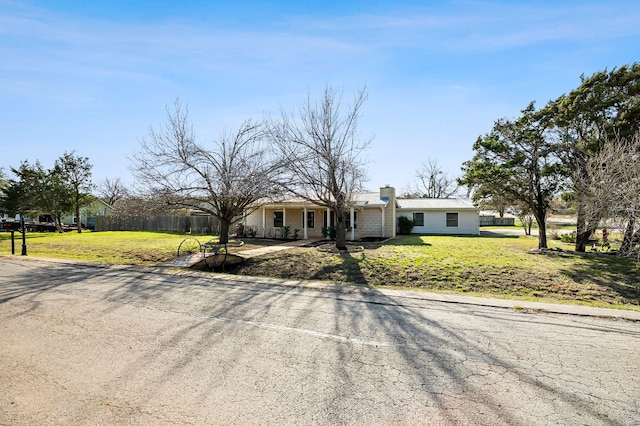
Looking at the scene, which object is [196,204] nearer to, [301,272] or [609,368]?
[301,272]

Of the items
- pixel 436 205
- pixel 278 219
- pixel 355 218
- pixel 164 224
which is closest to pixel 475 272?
pixel 355 218

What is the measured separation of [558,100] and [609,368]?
49.8 ft

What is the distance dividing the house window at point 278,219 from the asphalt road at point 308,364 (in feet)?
60.5

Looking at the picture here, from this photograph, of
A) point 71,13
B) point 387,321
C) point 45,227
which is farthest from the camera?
point 45,227

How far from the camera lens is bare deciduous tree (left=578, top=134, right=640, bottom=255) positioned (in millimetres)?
A: 9789

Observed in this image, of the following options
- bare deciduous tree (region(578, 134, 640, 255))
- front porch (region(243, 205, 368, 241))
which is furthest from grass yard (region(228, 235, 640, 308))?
front porch (region(243, 205, 368, 241))

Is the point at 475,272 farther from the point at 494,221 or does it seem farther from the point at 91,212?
the point at 91,212

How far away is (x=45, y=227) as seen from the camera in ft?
129

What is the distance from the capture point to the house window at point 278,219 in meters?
26.0

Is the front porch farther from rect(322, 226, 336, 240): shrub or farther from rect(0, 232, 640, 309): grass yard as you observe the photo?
rect(0, 232, 640, 309): grass yard

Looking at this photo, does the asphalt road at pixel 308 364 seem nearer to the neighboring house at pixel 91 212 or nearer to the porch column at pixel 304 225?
the porch column at pixel 304 225

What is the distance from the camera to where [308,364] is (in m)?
4.21

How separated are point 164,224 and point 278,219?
1454 centimetres

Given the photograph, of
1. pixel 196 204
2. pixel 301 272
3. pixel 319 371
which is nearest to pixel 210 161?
pixel 196 204
